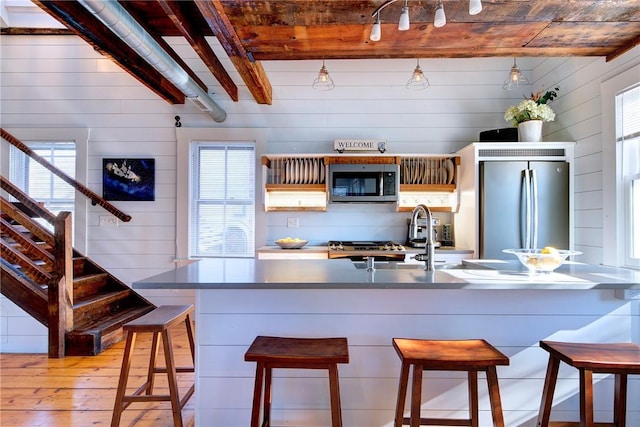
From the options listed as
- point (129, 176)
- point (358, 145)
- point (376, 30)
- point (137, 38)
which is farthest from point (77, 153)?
point (376, 30)

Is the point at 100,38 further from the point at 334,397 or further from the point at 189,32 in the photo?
the point at 334,397

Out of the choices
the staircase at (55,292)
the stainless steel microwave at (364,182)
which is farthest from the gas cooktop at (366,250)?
the staircase at (55,292)

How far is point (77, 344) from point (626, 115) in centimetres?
494

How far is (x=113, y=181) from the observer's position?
14.0ft

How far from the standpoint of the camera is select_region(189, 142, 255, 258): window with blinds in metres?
4.31

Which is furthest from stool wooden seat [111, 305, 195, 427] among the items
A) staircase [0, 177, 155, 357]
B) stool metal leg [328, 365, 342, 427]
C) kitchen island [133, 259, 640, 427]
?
staircase [0, 177, 155, 357]

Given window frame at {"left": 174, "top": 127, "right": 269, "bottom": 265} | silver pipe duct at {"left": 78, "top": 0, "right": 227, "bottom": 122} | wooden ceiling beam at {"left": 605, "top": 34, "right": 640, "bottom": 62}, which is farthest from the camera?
window frame at {"left": 174, "top": 127, "right": 269, "bottom": 265}

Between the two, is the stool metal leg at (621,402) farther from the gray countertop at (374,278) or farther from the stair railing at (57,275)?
the stair railing at (57,275)

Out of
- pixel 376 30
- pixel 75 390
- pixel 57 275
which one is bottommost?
pixel 75 390

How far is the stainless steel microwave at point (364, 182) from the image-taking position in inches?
152

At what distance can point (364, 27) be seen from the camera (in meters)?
2.38

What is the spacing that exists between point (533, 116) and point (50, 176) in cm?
547

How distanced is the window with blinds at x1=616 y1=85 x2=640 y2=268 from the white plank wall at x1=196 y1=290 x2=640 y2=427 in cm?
125

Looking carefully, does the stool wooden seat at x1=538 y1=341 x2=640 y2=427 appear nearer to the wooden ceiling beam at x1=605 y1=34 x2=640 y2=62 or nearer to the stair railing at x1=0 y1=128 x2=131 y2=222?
the wooden ceiling beam at x1=605 y1=34 x2=640 y2=62
